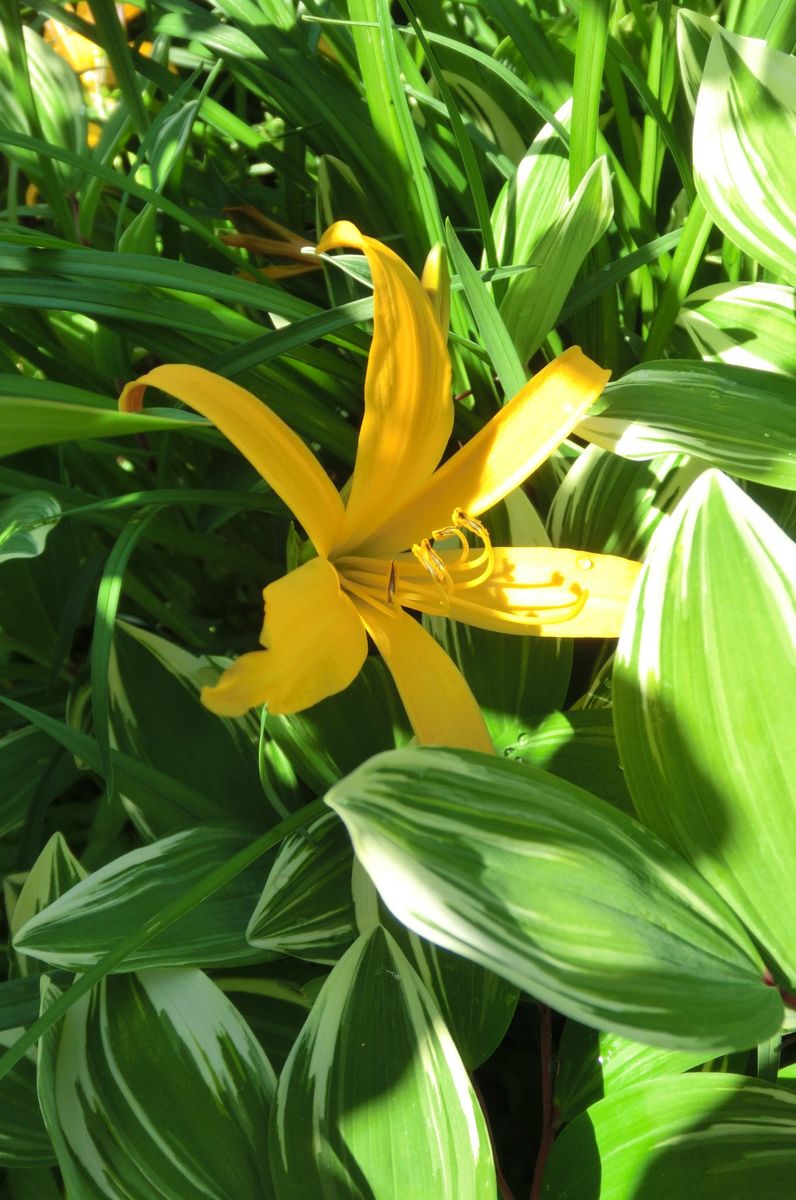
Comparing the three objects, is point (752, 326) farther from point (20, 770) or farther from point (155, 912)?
point (20, 770)

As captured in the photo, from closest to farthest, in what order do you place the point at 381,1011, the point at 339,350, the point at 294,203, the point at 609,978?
the point at 609,978
the point at 381,1011
the point at 339,350
the point at 294,203

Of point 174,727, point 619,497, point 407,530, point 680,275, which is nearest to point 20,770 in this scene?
point 174,727

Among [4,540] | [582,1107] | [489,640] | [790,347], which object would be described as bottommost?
[582,1107]

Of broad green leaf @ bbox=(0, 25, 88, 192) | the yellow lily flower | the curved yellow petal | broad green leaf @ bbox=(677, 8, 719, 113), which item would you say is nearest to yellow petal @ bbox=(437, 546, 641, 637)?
the yellow lily flower

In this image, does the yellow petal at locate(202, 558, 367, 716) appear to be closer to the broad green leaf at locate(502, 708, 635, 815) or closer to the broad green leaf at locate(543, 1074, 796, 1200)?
the broad green leaf at locate(502, 708, 635, 815)

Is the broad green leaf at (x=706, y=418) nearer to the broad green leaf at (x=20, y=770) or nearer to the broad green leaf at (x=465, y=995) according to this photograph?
the broad green leaf at (x=465, y=995)

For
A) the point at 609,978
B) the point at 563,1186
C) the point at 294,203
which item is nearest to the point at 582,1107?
the point at 563,1186

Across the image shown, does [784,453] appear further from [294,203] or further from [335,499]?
[294,203]
